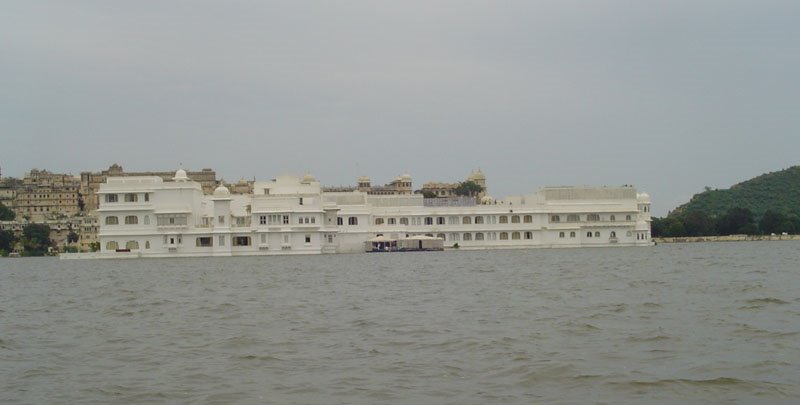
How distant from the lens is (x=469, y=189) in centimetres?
14188

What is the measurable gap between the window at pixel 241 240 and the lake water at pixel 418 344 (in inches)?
1469

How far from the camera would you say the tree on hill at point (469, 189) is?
14175cm

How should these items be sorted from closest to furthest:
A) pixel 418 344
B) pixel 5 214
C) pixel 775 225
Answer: pixel 418 344 < pixel 775 225 < pixel 5 214

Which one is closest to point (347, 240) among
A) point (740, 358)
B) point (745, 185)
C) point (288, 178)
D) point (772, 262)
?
point (288, 178)

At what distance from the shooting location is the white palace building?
224ft

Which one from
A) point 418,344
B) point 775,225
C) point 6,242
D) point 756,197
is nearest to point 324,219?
point 6,242

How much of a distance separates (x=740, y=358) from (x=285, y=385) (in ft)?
22.5

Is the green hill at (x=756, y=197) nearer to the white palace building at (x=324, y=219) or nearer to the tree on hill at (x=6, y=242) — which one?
the white palace building at (x=324, y=219)

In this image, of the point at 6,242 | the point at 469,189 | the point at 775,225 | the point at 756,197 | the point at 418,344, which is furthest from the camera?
the point at 469,189

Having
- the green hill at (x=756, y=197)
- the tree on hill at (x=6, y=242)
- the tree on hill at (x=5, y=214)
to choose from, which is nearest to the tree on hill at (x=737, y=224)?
the green hill at (x=756, y=197)

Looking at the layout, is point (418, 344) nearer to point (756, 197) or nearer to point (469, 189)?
point (756, 197)

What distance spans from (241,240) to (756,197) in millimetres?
76998

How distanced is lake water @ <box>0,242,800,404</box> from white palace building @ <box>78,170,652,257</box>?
122 feet

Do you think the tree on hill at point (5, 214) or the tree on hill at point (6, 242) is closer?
the tree on hill at point (6, 242)
